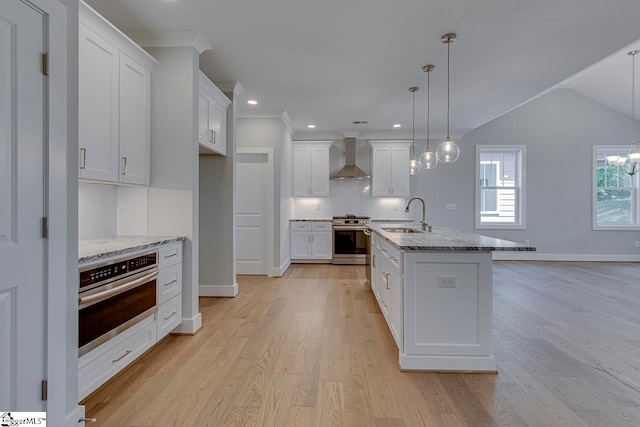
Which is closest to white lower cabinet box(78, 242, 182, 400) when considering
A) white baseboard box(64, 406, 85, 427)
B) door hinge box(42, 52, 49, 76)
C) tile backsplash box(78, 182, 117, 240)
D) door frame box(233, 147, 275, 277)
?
white baseboard box(64, 406, 85, 427)

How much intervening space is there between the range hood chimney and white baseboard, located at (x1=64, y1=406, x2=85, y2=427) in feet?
17.7

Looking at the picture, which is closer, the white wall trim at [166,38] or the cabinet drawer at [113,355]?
the cabinet drawer at [113,355]

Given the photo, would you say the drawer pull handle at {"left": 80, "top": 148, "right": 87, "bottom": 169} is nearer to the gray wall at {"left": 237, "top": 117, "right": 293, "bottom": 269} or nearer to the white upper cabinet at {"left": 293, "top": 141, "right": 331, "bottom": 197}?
the gray wall at {"left": 237, "top": 117, "right": 293, "bottom": 269}

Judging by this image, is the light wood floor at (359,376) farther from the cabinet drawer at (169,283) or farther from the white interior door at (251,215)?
the white interior door at (251,215)

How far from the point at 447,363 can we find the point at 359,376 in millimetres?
636

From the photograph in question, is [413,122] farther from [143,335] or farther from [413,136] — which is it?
[143,335]

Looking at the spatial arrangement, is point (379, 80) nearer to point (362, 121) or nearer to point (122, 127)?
point (362, 121)

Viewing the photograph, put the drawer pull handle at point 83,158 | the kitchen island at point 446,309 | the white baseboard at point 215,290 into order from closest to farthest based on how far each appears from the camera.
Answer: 1. the drawer pull handle at point 83,158
2. the kitchen island at point 446,309
3. the white baseboard at point 215,290

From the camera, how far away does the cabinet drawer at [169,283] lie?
2531 millimetres

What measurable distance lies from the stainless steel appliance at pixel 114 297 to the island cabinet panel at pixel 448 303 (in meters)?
1.85

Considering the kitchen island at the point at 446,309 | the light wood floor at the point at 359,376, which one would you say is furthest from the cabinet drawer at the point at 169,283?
the kitchen island at the point at 446,309

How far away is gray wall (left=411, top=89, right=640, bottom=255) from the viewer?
6625 millimetres

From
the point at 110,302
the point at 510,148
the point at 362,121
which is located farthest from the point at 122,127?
the point at 510,148

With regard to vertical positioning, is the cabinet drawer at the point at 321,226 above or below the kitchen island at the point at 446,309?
above
